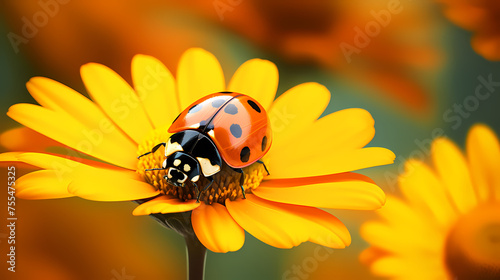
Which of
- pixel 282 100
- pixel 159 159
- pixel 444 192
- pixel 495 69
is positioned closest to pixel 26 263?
pixel 159 159

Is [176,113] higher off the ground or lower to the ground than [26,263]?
higher

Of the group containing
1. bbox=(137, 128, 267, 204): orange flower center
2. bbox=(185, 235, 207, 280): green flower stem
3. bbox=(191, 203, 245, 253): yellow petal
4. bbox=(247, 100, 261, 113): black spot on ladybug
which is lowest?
bbox=(185, 235, 207, 280): green flower stem

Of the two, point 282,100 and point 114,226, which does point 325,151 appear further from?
point 114,226

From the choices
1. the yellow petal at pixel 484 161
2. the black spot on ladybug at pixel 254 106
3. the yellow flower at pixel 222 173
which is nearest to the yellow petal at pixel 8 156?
the yellow flower at pixel 222 173

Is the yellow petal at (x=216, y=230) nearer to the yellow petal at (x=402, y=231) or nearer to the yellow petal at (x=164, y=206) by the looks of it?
the yellow petal at (x=164, y=206)

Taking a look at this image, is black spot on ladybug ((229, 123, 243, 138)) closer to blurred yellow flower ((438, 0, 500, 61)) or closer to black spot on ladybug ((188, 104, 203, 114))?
black spot on ladybug ((188, 104, 203, 114))

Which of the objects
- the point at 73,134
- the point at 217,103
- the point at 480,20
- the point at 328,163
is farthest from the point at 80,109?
the point at 480,20

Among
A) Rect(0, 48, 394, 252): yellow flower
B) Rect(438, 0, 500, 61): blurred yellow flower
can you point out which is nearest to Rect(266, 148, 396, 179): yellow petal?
Rect(0, 48, 394, 252): yellow flower
